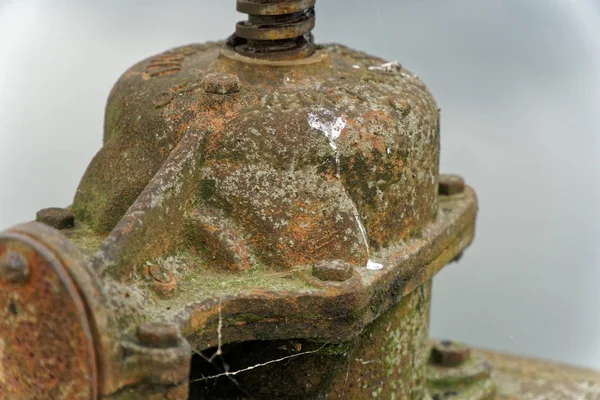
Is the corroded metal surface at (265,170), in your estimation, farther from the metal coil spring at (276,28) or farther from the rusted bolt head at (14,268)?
the rusted bolt head at (14,268)

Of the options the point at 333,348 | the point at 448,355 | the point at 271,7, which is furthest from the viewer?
the point at 448,355

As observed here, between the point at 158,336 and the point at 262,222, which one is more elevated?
the point at 262,222

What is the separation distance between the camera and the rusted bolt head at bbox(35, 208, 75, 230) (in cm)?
346

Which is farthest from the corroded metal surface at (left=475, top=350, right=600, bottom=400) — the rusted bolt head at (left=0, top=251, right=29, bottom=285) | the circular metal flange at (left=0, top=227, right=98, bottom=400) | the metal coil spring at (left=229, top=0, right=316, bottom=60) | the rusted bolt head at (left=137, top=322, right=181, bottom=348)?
the rusted bolt head at (left=0, top=251, right=29, bottom=285)

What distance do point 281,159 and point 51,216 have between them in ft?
2.56

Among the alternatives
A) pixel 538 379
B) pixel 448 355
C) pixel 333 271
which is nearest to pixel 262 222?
pixel 333 271

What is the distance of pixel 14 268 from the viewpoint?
106 inches

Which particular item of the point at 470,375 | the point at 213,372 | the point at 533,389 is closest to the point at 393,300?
the point at 213,372

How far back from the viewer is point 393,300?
11.1 ft

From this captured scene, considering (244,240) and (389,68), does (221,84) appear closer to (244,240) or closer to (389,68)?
(244,240)

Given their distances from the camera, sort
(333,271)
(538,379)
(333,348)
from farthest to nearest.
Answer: (538,379) → (333,348) → (333,271)

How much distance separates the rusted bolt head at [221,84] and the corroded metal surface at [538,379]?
201 centimetres

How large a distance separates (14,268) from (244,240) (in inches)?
29.3

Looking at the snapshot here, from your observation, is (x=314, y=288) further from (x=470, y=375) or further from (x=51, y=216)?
(x=470, y=375)
